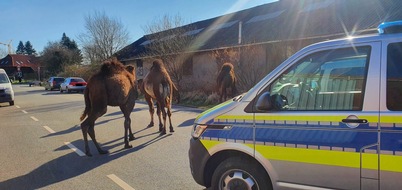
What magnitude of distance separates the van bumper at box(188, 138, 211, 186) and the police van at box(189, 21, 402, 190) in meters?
0.01

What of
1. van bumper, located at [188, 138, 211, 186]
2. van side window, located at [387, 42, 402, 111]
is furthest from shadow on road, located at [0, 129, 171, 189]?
van side window, located at [387, 42, 402, 111]

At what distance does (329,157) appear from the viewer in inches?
123

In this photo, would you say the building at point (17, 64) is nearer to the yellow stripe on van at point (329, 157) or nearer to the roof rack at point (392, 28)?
the yellow stripe on van at point (329, 157)

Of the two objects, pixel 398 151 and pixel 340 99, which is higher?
pixel 340 99

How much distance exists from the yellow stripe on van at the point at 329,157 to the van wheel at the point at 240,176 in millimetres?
252

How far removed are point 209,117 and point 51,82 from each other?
38772 millimetres

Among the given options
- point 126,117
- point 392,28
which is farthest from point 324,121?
point 126,117

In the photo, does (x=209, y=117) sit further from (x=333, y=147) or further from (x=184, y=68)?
(x=184, y=68)

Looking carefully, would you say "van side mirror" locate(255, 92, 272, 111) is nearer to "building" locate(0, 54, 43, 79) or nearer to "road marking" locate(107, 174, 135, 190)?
"road marking" locate(107, 174, 135, 190)

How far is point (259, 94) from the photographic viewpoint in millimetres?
3680

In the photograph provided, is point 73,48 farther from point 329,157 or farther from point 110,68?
point 329,157

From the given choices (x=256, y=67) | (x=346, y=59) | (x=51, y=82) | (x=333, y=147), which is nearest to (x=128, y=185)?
(x=333, y=147)

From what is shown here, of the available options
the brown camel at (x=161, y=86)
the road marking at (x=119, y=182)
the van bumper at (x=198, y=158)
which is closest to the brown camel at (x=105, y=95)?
the brown camel at (x=161, y=86)

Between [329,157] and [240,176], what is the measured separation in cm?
106
